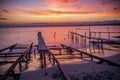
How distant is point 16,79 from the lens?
6543mm

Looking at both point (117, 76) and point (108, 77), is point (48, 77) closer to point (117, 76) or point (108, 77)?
Result: point (108, 77)

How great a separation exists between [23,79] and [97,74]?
2791mm

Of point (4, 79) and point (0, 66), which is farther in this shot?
point (0, 66)

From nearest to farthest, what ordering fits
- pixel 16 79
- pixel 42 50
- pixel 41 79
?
pixel 41 79, pixel 16 79, pixel 42 50

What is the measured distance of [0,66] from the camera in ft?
39.3

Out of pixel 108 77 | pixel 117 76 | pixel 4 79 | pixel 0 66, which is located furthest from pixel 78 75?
pixel 0 66

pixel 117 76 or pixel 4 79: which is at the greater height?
pixel 4 79

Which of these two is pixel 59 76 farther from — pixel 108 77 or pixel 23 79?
pixel 108 77

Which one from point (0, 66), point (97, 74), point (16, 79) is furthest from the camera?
point (0, 66)

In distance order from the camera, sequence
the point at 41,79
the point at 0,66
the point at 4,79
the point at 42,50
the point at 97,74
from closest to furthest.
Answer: the point at 4,79 → the point at 41,79 → the point at 97,74 → the point at 42,50 → the point at 0,66

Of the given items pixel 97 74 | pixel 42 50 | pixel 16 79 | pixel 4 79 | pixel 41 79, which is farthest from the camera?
pixel 42 50

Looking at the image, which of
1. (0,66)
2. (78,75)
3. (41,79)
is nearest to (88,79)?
(78,75)

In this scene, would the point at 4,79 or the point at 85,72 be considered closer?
the point at 4,79

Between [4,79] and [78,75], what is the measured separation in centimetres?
326
